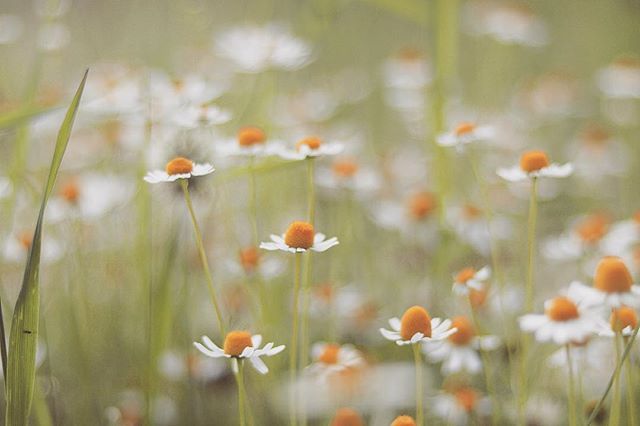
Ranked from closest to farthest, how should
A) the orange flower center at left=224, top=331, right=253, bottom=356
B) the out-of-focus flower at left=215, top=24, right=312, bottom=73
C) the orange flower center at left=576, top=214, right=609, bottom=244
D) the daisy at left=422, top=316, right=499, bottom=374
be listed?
the orange flower center at left=224, top=331, right=253, bottom=356
the daisy at left=422, top=316, right=499, bottom=374
the orange flower center at left=576, top=214, right=609, bottom=244
the out-of-focus flower at left=215, top=24, right=312, bottom=73

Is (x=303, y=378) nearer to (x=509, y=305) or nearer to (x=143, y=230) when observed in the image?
(x=143, y=230)

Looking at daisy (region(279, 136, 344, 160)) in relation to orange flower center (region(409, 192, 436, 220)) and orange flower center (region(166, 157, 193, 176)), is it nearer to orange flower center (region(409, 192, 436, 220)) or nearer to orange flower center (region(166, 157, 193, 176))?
orange flower center (region(166, 157, 193, 176))

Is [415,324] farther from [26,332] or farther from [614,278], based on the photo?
[26,332]

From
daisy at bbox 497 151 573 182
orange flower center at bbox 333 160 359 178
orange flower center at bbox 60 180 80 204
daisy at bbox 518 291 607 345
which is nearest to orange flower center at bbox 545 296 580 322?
daisy at bbox 518 291 607 345

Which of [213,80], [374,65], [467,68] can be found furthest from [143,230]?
[467,68]

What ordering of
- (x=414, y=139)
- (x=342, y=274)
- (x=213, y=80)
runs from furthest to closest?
(x=414, y=139) → (x=213, y=80) → (x=342, y=274)

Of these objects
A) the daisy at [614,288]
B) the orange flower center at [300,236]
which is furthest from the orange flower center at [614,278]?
the orange flower center at [300,236]
